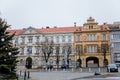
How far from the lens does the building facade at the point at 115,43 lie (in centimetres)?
7431

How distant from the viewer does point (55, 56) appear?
7950 centimetres

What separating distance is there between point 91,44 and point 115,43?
6289 mm

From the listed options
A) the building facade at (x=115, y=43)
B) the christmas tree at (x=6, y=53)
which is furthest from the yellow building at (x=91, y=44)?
the christmas tree at (x=6, y=53)

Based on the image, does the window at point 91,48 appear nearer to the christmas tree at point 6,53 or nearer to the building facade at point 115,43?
the building facade at point 115,43

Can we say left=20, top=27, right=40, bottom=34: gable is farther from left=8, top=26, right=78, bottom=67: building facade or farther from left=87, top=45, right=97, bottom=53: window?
left=87, top=45, right=97, bottom=53: window

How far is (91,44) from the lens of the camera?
253 ft

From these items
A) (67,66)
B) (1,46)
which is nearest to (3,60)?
(1,46)

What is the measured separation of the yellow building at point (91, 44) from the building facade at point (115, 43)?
1.07m

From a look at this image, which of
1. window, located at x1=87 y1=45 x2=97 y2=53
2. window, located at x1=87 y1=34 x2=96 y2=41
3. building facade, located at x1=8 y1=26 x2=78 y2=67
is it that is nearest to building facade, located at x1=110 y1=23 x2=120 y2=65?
window, located at x1=87 y1=34 x2=96 y2=41

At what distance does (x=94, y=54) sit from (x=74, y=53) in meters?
5.40

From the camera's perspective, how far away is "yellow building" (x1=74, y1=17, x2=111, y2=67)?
7525 centimetres

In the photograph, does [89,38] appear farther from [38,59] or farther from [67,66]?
[38,59]

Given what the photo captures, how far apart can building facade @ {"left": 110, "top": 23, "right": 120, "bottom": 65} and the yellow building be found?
42.0 inches

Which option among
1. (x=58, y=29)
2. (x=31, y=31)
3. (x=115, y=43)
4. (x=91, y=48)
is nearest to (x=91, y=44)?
(x=91, y=48)
